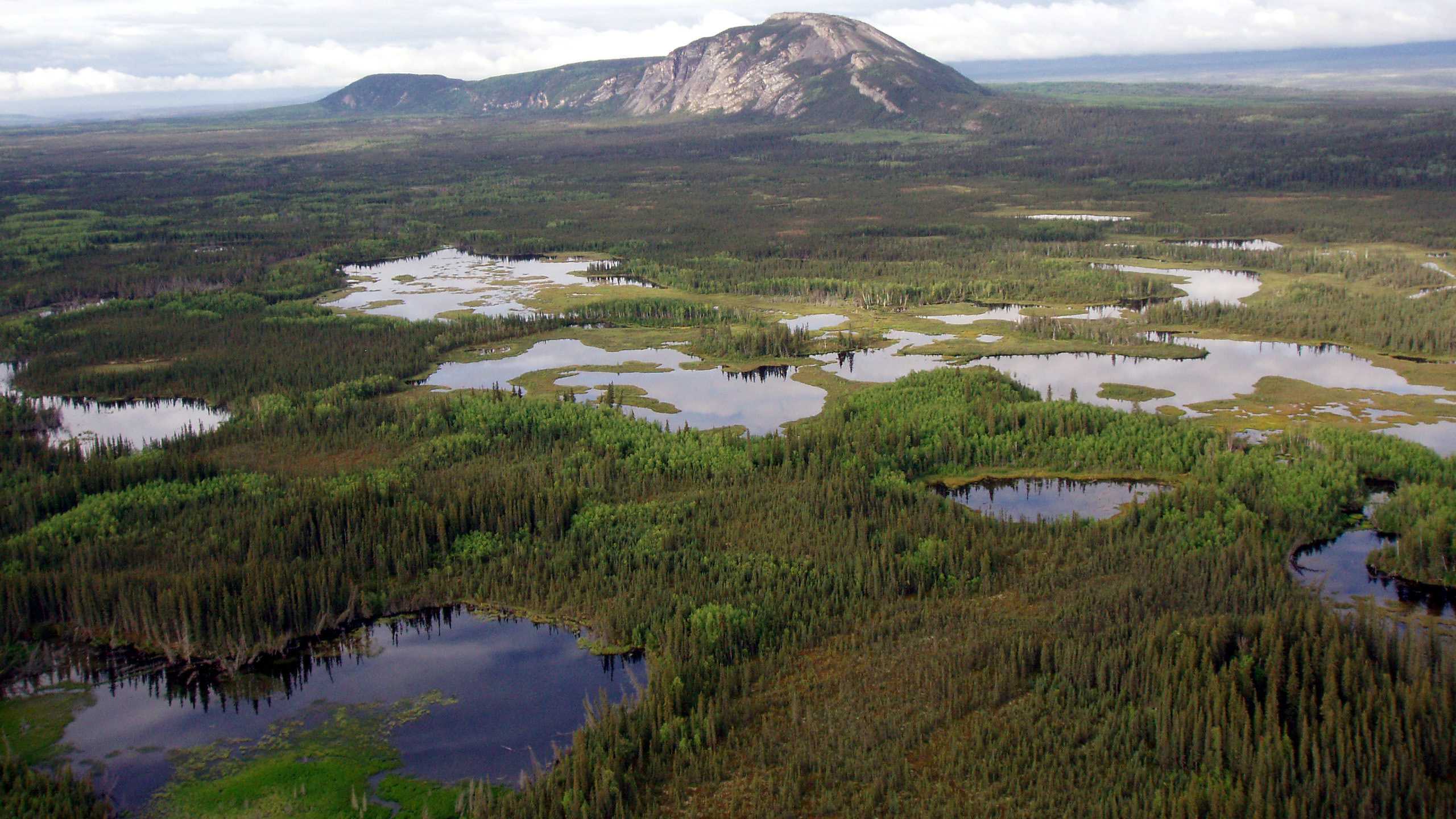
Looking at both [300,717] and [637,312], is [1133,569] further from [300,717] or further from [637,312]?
[637,312]

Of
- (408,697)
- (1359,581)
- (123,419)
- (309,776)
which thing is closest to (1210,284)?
(1359,581)

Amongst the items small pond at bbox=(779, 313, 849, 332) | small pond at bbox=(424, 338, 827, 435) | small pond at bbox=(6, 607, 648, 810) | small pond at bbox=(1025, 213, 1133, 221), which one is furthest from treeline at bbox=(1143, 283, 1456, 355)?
small pond at bbox=(6, 607, 648, 810)

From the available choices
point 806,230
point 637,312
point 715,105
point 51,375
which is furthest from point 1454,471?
point 715,105

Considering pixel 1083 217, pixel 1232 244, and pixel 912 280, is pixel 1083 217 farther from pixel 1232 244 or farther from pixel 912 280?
pixel 912 280

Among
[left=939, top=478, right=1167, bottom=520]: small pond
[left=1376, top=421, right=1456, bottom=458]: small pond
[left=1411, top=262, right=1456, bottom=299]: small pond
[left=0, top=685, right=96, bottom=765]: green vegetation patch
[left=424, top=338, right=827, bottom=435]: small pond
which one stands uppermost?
[left=1411, top=262, right=1456, bottom=299]: small pond

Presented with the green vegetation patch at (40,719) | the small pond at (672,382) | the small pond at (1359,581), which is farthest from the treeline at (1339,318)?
the green vegetation patch at (40,719)

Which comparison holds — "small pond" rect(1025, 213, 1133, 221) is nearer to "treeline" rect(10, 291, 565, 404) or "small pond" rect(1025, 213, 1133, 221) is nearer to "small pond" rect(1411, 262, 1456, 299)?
"small pond" rect(1411, 262, 1456, 299)

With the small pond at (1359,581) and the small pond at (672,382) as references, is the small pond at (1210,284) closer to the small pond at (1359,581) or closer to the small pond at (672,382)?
the small pond at (672,382)
